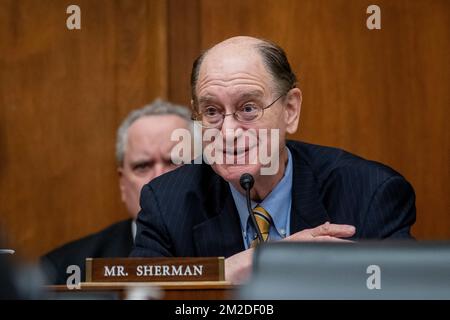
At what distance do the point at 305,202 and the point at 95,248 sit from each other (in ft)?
3.12

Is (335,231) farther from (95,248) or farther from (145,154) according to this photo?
(95,248)

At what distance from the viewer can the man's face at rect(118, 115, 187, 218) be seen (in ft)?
9.53

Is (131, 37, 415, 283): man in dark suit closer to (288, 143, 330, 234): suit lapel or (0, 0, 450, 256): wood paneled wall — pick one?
(288, 143, 330, 234): suit lapel

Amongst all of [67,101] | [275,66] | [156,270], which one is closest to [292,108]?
[275,66]

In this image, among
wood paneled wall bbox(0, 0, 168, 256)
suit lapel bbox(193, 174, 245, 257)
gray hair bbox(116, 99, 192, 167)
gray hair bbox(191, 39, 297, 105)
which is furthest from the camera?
wood paneled wall bbox(0, 0, 168, 256)

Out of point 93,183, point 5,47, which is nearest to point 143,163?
point 93,183

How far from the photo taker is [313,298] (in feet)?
3.05

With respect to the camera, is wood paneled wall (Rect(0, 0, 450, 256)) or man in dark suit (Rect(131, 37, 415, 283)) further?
wood paneled wall (Rect(0, 0, 450, 256))

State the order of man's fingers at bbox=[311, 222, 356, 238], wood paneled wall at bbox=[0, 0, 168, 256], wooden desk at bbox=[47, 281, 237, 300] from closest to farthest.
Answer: wooden desk at bbox=[47, 281, 237, 300], man's fingers at bbox=[311, 222, 356, 238], wood paneled wall at bbox=[0, 0, 168, 256]

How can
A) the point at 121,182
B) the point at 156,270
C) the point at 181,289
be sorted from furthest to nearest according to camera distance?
the point at 121,182, the point at 156,270, the point at 181,289

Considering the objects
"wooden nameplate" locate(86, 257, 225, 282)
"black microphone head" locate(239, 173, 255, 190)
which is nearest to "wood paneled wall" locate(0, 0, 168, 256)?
"black microphone head" locate(239, 173, 255, 190)

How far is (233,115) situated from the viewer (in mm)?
2242
